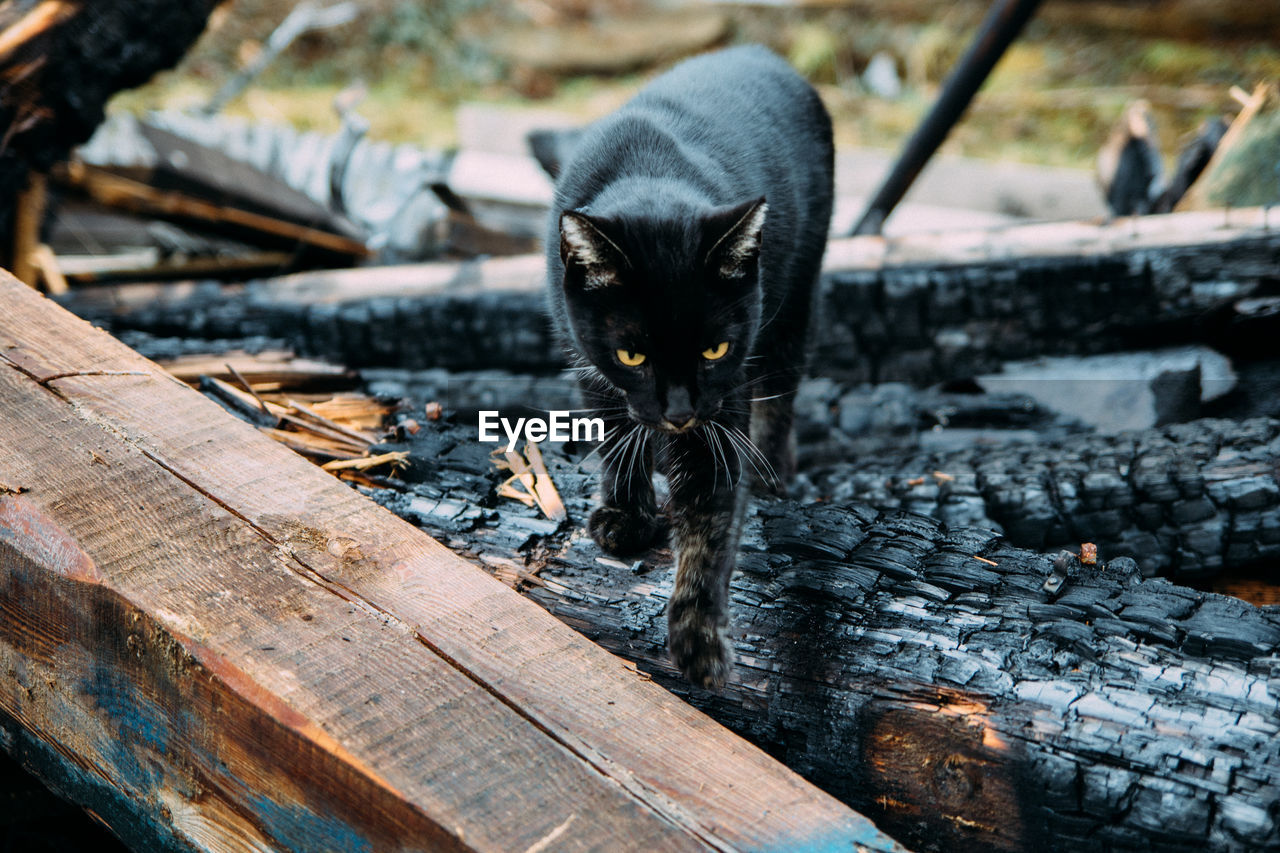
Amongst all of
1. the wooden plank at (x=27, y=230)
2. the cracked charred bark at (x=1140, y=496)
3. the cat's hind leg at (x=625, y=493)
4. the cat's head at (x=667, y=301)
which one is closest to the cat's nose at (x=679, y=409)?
the cat's head at (x=667, y=301)

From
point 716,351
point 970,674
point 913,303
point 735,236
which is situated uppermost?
point 735,236

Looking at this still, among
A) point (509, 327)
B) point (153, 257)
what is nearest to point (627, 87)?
point (153, 257)

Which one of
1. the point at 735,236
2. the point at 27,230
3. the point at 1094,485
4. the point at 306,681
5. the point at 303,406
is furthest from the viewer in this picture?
the point at 27,230

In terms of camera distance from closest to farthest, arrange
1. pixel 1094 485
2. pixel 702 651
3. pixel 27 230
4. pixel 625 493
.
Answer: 1. pixel 702 651
2. pixel 625 493
3. pixel 1094 485
4. pixel 27 230

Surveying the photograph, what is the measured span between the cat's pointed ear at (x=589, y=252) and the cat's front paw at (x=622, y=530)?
51 centimetres

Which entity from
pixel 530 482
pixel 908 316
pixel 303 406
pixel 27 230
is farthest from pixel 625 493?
pixel 27 230

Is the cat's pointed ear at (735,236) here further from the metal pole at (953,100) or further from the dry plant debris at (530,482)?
Result: the metal pole at (953,100)

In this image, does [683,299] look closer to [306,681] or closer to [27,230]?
[306,681]

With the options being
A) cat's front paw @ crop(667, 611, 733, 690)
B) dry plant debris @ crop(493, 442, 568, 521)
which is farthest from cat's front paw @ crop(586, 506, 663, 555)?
cat's front paw @ crop(667, 611, 733, 690)

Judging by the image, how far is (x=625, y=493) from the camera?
2164 millimetres

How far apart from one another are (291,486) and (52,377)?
617 millimetres

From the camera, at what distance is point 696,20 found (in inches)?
384

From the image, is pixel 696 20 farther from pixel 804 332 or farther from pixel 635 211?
pixel 635 211

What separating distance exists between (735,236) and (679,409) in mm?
373
